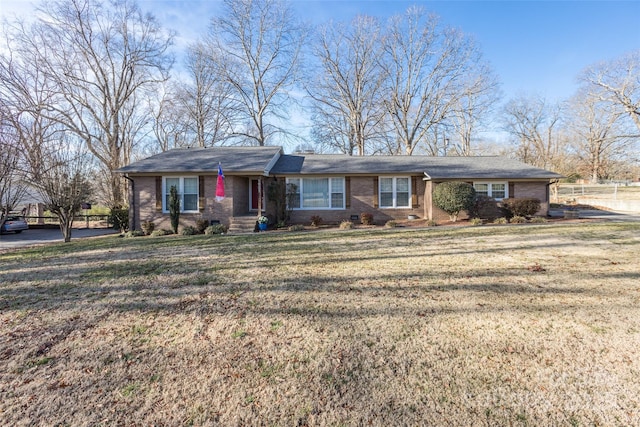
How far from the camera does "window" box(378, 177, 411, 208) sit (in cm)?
1493

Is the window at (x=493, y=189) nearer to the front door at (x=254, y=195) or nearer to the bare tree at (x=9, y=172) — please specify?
the front door at (x=254, y=195)

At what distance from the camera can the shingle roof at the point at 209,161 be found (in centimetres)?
1348

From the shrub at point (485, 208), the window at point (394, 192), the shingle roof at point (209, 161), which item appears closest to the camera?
the shingle roof at point (209, 161)

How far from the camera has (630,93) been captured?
94.5ft

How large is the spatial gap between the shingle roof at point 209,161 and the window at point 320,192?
2.00 meters

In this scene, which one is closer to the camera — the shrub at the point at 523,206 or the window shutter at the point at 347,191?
the shrub at the point at 523,206

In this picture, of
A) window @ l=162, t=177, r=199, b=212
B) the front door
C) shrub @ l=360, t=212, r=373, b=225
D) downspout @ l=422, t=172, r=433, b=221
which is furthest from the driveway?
downspout @ l=422, t=172, r=433, b=221

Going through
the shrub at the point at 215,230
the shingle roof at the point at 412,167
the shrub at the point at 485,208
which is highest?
the shingle roof at the point at 412,167

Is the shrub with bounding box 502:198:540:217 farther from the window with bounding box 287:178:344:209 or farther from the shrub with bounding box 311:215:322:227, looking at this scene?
the shrub with bounding box 311:215:322:227

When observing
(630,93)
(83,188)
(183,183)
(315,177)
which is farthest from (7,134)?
(630,93)

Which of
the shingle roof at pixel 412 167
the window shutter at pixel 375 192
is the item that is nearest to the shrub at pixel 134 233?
the shingle roof at pixel 412 167

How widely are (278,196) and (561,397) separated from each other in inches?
493

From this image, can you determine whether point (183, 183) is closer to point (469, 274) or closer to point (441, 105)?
point (469, 274)

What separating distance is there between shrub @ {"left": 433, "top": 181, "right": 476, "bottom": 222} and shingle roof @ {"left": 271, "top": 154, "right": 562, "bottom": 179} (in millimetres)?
792
